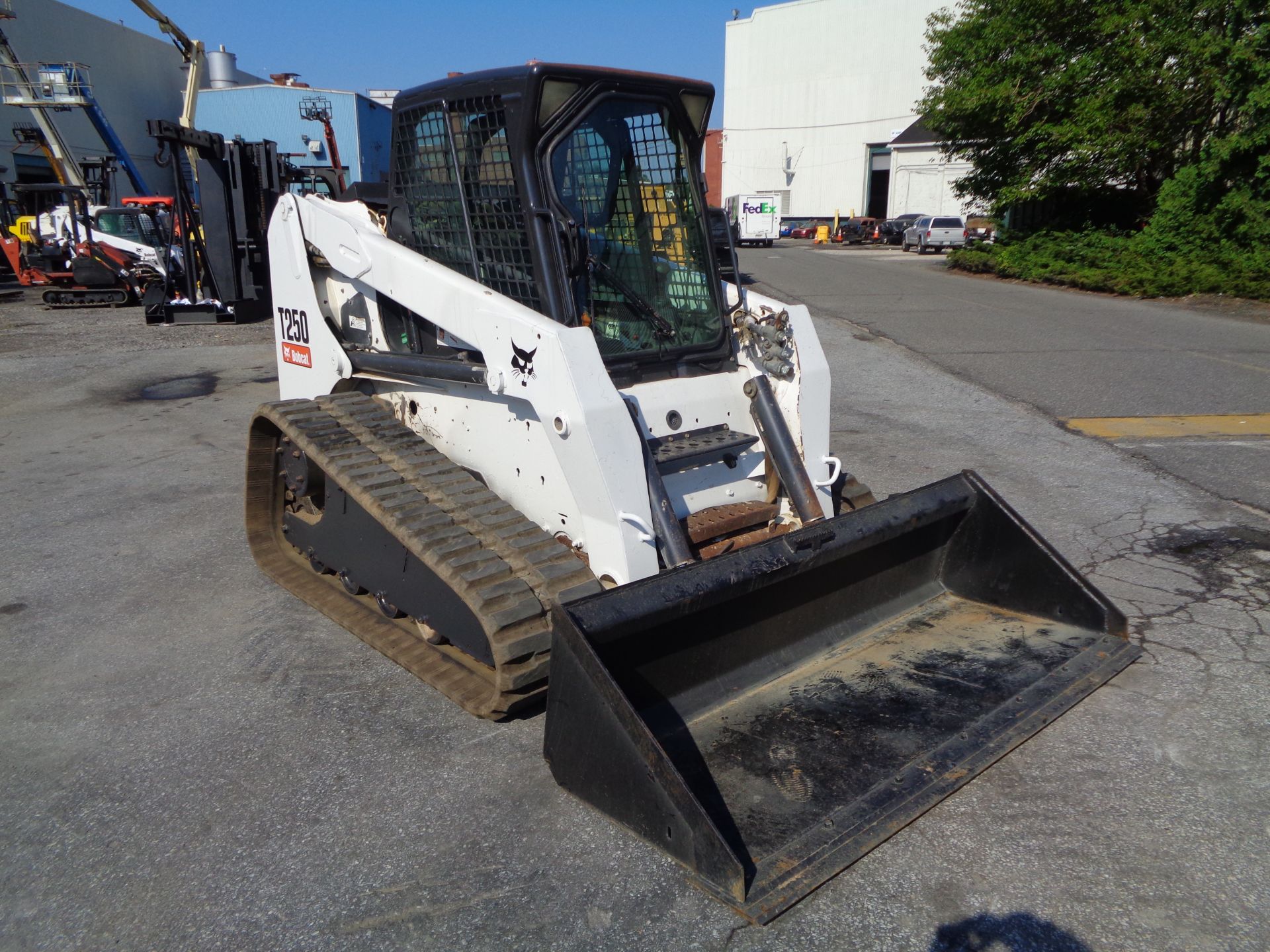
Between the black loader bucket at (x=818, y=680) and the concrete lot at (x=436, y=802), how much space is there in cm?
13

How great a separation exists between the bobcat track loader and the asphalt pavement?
3.71 m

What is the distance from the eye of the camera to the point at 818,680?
12.3 ft

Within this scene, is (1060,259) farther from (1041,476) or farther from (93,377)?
(93,377)

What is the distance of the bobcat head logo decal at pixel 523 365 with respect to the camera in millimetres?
3664

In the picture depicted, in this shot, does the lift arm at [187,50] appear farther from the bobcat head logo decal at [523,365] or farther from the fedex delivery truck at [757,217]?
the bobcat head logo decal at [523,365]

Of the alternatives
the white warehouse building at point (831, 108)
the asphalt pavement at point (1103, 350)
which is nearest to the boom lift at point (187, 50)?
the asphalt pavement at point (1103, 350)

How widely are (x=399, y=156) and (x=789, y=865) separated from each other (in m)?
3.59

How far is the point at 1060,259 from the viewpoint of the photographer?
22.6 metres

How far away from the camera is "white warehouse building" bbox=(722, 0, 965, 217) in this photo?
51.4 metres

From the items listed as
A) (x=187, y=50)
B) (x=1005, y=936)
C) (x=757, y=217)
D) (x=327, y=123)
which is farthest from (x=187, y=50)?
(x=1005, y=936)

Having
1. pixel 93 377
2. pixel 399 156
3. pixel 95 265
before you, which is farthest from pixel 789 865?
pixel 95 265

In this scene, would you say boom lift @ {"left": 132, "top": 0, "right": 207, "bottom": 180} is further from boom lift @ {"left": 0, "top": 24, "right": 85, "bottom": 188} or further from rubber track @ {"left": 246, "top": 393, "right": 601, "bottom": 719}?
rubber track @ {"left": 246, "top": 393, "right": 601, "bottom": 719}

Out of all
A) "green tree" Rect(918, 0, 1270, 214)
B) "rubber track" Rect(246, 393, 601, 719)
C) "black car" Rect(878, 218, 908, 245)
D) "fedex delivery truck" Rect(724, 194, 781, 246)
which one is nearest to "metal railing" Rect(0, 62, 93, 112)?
"green tree" Rect(918, 0, 1270, 214)

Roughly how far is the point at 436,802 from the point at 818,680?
1502 millimetres
